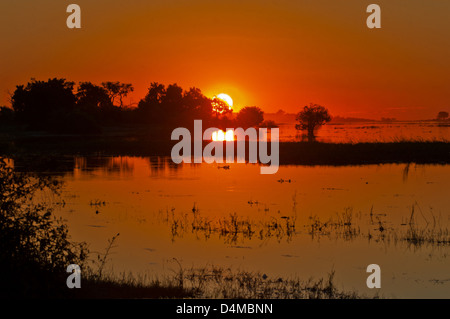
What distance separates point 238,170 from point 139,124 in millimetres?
63151

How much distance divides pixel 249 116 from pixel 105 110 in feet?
158

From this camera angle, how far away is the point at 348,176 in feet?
130

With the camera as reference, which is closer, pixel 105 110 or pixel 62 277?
pixel 62 277

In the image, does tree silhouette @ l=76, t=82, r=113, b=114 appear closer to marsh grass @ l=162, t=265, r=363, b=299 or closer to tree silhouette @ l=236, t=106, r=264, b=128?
tree silhouette @ l=236, t=106, r=264, b=128

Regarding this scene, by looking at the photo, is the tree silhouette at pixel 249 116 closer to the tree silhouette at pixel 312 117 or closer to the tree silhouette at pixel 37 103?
the tree silhouette at pixel 312 117

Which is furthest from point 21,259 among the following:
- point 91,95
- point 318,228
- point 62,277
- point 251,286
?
point 91,95

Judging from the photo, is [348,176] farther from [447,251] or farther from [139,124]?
[139,124]

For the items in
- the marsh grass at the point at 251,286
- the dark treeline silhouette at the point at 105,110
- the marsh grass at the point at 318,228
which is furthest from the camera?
the dark treeline silhouette at the point at 105,110

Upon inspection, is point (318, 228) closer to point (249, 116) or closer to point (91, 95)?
point (91, 95)

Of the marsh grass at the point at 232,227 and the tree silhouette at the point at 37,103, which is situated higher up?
the tree silhouette at the point at 37,103

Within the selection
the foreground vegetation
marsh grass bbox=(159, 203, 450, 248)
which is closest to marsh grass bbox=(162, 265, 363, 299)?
the foreground vegetation

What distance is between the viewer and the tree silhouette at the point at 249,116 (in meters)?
146

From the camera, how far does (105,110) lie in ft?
348

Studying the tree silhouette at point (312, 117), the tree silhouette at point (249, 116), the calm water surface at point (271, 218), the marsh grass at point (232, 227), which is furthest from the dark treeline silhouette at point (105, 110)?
the marsh grass at point (232, 227)
